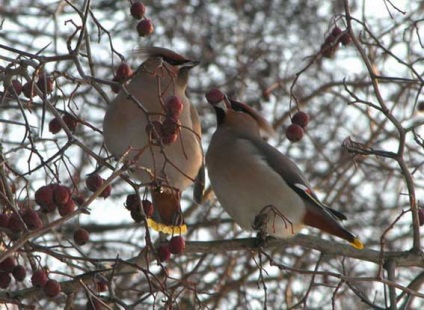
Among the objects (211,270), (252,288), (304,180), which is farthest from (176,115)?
(252,288)

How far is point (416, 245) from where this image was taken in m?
3.60

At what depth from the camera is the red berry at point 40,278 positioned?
2.96 m

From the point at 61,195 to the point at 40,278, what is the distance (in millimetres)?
317

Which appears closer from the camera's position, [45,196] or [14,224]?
[45,196]

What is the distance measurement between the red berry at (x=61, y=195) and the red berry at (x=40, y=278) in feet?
0.95

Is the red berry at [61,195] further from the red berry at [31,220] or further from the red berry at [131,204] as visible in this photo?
the red berry at [131,204]

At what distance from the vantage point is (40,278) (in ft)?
9.71

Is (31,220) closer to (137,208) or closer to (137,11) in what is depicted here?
(137,208)

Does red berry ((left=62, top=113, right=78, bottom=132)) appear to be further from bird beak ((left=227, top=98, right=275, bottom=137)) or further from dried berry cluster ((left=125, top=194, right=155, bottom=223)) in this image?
bird beak ((left=227, top=98, right=275, bottom=137))

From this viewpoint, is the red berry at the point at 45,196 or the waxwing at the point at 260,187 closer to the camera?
the red berry at the point at 45,196

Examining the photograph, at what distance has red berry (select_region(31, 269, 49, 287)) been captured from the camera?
2.96 meters

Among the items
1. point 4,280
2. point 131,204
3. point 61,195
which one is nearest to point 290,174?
point 131,204

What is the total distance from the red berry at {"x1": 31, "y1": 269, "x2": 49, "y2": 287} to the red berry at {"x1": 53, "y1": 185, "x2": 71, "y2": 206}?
0.95 ft

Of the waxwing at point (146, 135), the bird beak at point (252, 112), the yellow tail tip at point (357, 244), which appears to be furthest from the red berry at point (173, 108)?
the bird beak at point (252, 112)
